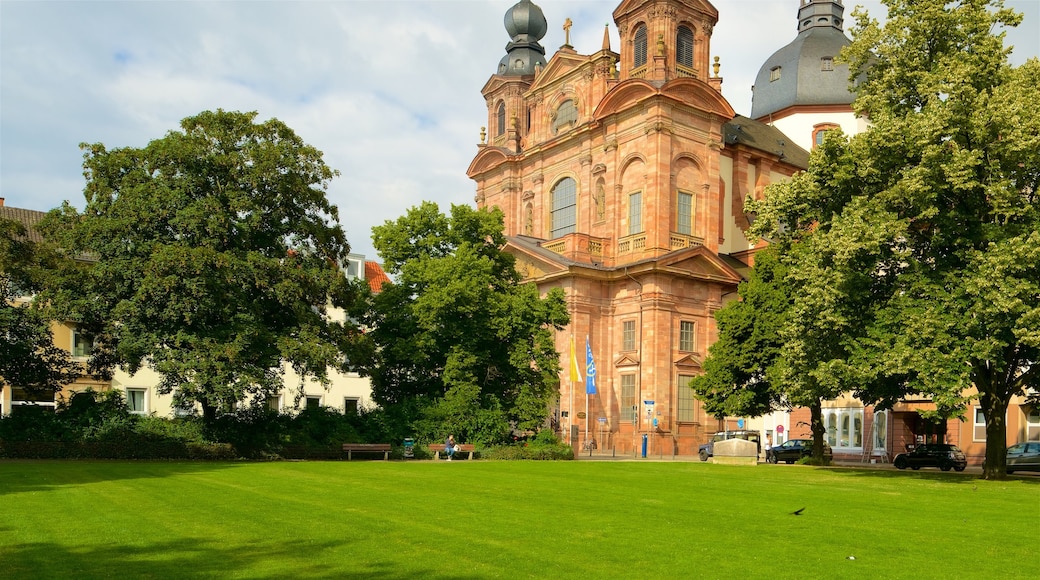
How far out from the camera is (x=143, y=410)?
56281mm

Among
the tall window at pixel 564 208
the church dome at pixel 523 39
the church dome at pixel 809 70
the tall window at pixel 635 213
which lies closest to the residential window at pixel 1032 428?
the tall window at pixel 635 213

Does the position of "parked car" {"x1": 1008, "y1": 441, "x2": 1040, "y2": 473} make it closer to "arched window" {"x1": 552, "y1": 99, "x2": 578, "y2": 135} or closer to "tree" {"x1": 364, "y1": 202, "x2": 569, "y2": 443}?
"tree" {"x1": 364, "y1": 202, "x2": 569, "y2": 443}

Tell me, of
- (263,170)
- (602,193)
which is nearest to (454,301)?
(263,170)

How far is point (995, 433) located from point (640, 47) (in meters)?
36.2

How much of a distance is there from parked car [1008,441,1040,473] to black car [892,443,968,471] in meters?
1.93

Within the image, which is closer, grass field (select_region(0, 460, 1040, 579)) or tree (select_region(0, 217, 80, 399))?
grass field (select_region(0, 460, 1040, 579))

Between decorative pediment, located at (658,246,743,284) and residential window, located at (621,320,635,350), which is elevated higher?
decorative pediment, located at (658,246,743,284)

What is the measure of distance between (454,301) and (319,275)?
19.1ft

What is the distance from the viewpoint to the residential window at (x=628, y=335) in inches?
2224

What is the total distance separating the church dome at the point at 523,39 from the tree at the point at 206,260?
39.6 meters

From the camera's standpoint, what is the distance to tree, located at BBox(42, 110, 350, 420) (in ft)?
102

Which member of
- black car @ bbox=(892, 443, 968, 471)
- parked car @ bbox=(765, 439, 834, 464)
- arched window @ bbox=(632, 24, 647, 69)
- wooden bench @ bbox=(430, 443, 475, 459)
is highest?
arched window @ bbox=(632, 24, 647, 69)

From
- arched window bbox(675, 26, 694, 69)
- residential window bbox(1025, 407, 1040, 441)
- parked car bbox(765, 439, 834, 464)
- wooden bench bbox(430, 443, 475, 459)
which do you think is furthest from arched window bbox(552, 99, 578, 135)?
residential window bbox(1025, 407, 1040, 441)

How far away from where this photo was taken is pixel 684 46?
194 ft
